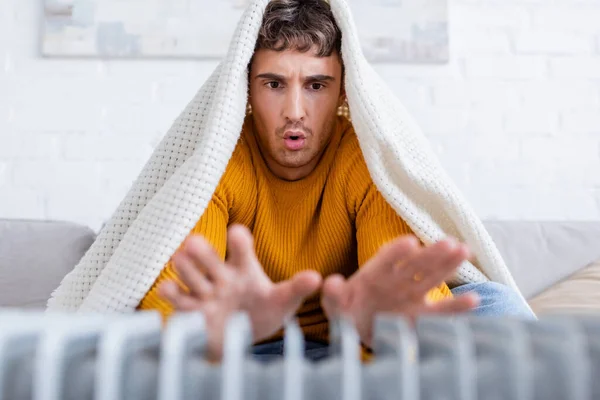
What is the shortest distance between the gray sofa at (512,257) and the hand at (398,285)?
0.89 m

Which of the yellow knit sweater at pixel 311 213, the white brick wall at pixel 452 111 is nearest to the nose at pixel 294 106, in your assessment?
the yellow knit sweater at pixel 311 213

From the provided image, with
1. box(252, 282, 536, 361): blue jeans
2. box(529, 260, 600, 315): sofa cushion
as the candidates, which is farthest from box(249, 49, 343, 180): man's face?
box(529, 260, 600, 315): sofa cushion

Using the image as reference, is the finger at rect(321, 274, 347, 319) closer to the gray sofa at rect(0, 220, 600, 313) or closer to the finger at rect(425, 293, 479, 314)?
the finger at rect(425, 293, 479, 314)

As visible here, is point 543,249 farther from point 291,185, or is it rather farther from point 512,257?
point 291,185

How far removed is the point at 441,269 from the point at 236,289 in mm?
154

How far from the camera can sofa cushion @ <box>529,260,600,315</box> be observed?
1214 mm

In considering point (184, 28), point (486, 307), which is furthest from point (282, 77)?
point (184, 28)

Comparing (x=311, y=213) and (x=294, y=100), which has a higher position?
(x=294, y=100)

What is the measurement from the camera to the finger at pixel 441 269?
1.50 feet

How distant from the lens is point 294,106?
112 centimetres

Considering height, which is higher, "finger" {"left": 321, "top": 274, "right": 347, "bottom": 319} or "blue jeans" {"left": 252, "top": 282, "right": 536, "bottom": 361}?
"finger" {"left": 321, "top": 274, "right": 347, "bottom": 319}

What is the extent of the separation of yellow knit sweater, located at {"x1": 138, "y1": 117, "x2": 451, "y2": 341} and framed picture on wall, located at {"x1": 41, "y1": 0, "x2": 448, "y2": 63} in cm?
76

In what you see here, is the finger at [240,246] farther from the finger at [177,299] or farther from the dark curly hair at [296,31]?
the dark curly hair at [296,31]

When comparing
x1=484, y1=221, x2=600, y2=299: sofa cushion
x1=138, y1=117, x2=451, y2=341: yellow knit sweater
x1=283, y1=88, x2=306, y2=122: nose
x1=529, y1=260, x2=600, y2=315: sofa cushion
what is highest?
x1=283, y1=88, x2=306, y2=122: nose
